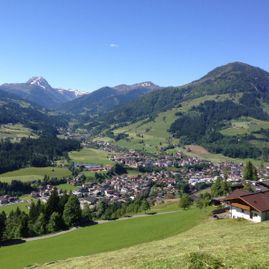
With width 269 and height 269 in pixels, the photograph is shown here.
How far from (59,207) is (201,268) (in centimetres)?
7741

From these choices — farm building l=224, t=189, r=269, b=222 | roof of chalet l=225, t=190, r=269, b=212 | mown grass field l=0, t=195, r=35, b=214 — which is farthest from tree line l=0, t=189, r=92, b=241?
mown grass field l=0, t=195, r=35, b=214

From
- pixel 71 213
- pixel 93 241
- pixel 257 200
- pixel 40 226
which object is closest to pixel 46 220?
pixel 40 226

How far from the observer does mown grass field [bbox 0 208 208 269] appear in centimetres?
5400

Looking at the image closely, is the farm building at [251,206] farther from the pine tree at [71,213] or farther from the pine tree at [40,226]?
the pine tree at [40,226]

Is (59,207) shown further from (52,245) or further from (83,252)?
(83,252)

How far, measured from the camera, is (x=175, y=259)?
22.1m

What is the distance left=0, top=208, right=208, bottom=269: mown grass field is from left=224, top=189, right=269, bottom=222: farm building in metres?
6.58

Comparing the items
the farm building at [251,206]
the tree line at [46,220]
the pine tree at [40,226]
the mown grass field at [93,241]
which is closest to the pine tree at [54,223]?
the tree line at [46,220]

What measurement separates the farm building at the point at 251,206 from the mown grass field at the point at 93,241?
21.6ft

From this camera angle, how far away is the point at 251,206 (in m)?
53.6

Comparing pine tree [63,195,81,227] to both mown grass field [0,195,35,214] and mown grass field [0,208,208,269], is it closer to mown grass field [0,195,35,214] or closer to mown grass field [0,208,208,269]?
mown grass field [0,208,208,269]

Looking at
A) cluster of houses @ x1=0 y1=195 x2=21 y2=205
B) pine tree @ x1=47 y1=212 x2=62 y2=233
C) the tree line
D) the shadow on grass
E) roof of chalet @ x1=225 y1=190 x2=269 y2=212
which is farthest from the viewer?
cluster of houses @ x1=0 y1=195 x2=21 y2=205

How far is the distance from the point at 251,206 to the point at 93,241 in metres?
25.9

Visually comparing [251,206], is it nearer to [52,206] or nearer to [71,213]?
[71,213]
